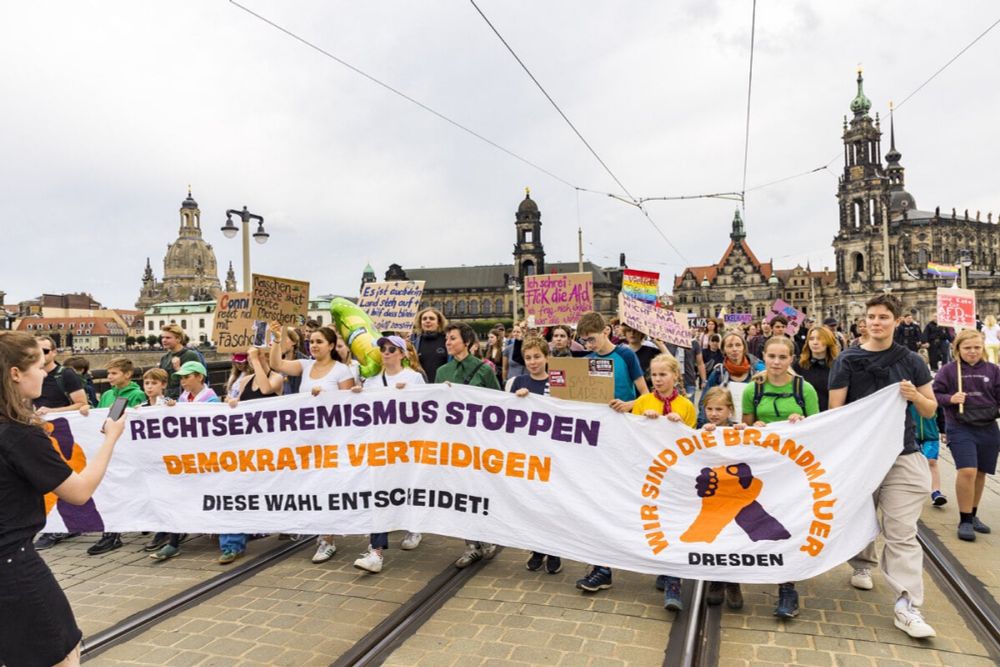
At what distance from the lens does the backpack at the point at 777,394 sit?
4699 millimetres

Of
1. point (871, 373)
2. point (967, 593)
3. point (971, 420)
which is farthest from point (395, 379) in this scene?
point (971, 420)

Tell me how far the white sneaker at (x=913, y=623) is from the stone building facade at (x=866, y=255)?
101 m

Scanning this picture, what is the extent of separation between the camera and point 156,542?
6.30 metres

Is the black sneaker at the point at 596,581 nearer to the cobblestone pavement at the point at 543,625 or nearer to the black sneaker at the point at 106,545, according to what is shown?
the cobblestone pavement at the point at 543,625

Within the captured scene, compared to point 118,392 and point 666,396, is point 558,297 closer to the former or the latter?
point 666,396

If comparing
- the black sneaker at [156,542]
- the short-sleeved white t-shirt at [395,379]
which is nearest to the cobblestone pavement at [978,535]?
the short-sleeved white t-shirt at [395,379]

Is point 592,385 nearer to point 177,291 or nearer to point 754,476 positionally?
point 754,476

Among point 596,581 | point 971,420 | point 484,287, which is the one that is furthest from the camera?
point 484,287

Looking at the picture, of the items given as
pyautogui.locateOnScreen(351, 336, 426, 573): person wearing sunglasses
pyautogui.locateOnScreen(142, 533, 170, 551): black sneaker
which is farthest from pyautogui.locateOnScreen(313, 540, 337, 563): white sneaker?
pyautogui.locateOnScreen(142, 533, 170, 551): black sneaker

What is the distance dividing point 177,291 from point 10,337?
16850cm

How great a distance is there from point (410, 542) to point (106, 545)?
3.24 meters

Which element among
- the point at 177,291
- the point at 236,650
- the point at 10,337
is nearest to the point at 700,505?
the point at 236,650

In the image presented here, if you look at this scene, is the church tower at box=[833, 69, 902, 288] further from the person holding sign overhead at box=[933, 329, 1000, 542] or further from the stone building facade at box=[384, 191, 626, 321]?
the person holding sign overhead at box=[933, 329, 1000, 542]

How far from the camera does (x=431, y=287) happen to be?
409 ft
